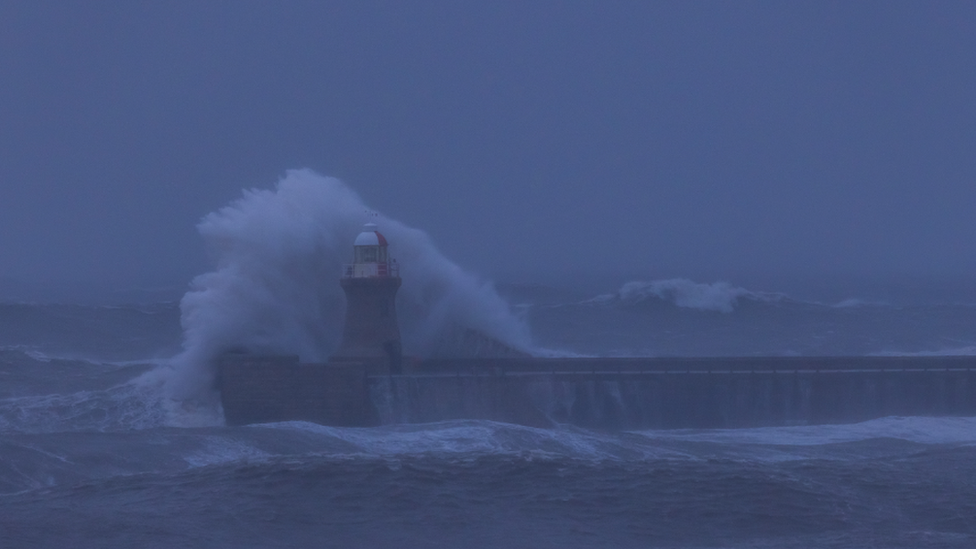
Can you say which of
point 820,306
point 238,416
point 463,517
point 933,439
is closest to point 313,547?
point 463,517

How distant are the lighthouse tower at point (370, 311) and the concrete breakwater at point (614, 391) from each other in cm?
50

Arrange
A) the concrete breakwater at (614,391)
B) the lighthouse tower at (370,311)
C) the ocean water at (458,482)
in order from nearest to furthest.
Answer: the ocean water at (458,482) → the concrete breakwater at (614,391) → the lighthouse tower at (370,311)

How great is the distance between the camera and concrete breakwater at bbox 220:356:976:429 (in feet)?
47.0

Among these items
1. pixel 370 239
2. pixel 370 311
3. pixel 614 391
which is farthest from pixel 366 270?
pixel 614 391

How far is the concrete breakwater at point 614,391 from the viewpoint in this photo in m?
14.3

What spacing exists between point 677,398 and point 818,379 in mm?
2058

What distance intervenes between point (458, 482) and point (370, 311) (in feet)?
19.3

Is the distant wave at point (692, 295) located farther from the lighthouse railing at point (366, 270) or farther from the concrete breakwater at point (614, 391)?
the lighthouse railing at point (366, 270)

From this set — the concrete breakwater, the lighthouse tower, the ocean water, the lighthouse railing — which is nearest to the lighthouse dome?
the lighthouse tower

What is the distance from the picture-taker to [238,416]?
14359mm

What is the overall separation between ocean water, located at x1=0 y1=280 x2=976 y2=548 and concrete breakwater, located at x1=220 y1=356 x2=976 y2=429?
0.52 metres

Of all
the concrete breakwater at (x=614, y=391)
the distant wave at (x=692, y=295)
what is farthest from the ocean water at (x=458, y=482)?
the distant wave at (x=692, y=295)

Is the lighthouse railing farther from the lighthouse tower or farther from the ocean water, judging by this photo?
the ocean water

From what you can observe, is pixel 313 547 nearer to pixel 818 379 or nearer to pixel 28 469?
pixel 28 469
